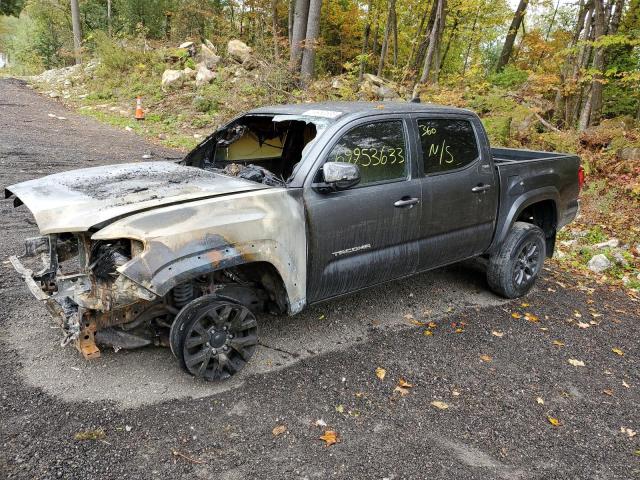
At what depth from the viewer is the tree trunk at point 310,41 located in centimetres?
1404

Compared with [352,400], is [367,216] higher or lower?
higher

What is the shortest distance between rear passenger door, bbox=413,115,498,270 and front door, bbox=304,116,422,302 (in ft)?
0.52

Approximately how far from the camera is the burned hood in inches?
115

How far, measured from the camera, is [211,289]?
326 centimetres

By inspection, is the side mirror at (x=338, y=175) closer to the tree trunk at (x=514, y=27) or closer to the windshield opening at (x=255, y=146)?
the windshield opening at (x=255, y=146)

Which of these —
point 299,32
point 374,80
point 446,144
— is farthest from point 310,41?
point 446,144

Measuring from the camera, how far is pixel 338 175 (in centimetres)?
325

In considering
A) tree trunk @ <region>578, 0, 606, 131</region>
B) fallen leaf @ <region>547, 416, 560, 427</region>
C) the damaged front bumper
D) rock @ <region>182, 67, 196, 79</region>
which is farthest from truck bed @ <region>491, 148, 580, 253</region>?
rock @ <region>182, 67, 196, 79</region>

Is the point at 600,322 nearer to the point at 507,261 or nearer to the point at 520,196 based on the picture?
the point at 507,261

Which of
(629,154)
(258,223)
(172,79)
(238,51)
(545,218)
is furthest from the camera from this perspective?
(238,51)

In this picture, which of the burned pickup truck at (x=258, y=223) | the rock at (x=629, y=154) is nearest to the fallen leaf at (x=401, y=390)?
the burned pickup truck at (x=258, y=223)

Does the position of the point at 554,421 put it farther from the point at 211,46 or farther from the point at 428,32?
the point at 211,46

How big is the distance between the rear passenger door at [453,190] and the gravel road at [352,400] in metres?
0.72

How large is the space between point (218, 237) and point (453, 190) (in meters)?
2.24
